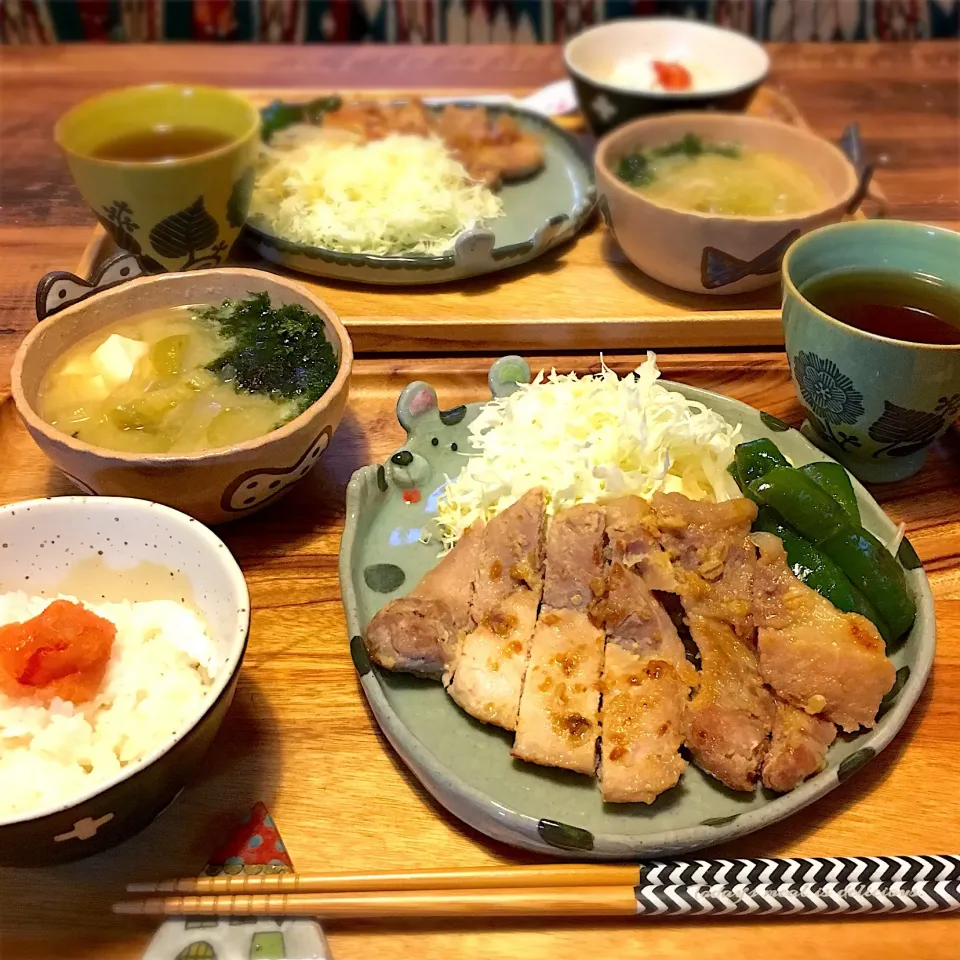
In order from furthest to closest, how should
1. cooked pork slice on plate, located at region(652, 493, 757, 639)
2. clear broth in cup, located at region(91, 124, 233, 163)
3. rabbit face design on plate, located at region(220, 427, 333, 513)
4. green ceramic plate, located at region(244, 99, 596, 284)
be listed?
clear broth in cup, located at region(91, 124, 233, 163), green ceramic plate, located at region(244, 99, 596, 284), rabbit face design on plate, located at region(220, 427, 333, 513), cooked pork slice on plate, located at region(652, 493, 757, 639)

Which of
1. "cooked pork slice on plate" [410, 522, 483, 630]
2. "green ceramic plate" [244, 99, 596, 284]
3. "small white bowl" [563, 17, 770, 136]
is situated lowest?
"cooked pork slice on plate" [410, 522, 483, 630]

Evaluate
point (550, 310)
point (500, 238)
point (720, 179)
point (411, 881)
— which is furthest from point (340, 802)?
point (720, 179)

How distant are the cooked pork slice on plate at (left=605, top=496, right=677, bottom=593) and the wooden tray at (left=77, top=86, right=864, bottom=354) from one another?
2.78 ft

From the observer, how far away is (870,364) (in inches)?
73.0

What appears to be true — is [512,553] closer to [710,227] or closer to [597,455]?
[597,455]

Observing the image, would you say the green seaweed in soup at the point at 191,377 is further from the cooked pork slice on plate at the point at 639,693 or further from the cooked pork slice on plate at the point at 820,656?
the cooked pork slice on plate at the point at 820,656

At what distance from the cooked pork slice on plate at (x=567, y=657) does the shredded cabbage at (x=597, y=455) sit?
174 mm

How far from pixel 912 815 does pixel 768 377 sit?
4.20ft

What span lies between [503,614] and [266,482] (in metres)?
0.58

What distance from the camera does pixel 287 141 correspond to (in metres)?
3.12

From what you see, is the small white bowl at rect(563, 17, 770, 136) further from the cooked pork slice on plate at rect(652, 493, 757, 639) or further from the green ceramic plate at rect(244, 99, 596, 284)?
the cooked pork slice on plate at rect(652, 493, 757, 639)

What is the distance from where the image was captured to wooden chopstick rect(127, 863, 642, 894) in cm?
131

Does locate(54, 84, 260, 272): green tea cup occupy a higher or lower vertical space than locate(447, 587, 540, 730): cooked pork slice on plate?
higher

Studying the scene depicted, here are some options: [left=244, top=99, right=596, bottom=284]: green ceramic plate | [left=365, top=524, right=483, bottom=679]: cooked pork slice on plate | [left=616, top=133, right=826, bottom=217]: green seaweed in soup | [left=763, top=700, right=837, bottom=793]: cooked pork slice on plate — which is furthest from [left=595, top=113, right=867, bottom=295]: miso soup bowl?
[left=763, top=700, right=837, bottom=793]: cooked pork slice on plate
